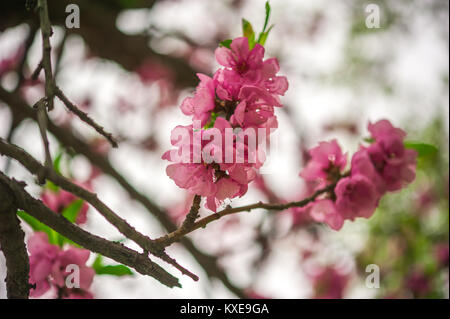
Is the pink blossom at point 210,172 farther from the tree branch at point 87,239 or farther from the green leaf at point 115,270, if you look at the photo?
the green leaf at point 115,270

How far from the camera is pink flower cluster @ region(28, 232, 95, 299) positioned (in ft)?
3.60

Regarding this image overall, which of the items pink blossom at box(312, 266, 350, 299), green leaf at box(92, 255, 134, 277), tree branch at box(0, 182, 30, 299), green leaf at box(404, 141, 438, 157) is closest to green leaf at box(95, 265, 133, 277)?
green leaf at box(92, 255, 134, 277)

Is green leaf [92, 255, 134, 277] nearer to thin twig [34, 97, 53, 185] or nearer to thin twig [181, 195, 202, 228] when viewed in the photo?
thin twig [181, 195, 202, 228]

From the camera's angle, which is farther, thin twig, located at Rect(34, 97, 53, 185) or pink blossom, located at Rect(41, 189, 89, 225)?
pink blossom, located at Rect(41, 189, 89, 225)

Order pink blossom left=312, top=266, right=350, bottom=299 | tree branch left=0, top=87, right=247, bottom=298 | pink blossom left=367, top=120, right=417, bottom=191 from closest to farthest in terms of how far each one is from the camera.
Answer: pink blossom left=367, top=120, right=417, bottom=191 → tree branch left=0, top=87, right=247, bottom=298 → pink blossom left=312, top=266, right=350, bottom=299

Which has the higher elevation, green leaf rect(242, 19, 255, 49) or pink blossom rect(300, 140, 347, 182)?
green leaf rect(242, 19, 255, 49)

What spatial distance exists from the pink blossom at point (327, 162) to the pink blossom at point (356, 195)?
13 cm

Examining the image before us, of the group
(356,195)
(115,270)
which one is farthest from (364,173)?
(115,270)

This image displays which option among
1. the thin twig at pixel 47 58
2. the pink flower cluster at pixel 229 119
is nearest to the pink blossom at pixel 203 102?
the pink flower cluster at pixel 229 119

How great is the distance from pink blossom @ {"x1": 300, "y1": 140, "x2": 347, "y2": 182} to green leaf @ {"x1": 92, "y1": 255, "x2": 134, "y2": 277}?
639 millimetres

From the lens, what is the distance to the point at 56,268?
1101mm

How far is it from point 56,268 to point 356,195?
2.82 ft

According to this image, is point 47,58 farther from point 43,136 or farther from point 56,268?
point 56,268
